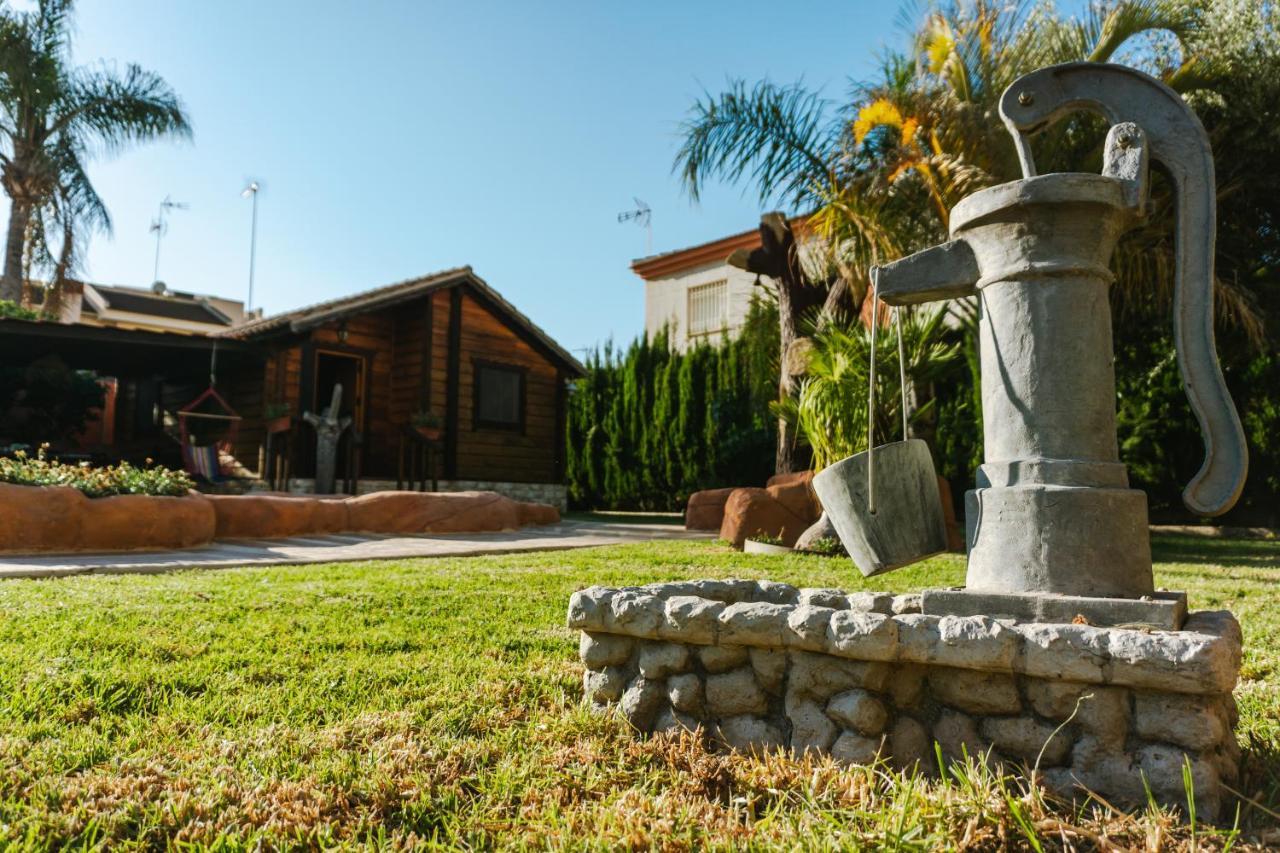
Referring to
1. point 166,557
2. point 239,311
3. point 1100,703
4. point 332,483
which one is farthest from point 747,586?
point 239,311

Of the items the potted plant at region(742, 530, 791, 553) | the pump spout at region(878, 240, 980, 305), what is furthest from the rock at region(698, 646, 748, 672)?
the potted plant at region(742, 530, 791, 553)

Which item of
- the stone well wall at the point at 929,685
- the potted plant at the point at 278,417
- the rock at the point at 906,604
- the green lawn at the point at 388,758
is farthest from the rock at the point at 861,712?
the potted plant at the point at 278,417

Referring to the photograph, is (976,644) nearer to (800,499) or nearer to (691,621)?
(691,621)

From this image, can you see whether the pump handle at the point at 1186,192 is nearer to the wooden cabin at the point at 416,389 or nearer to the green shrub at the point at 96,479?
the green shrub at the point at 96,479

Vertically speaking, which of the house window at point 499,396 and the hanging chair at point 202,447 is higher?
the house window at point 499,396

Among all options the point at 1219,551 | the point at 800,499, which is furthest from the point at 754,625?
the point at 1219,551

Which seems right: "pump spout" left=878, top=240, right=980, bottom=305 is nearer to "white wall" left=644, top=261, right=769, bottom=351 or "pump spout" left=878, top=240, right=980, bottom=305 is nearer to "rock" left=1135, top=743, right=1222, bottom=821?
"rock" left=1135, top=743, right=1222, bottom=821

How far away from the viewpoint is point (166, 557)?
6.33 meters

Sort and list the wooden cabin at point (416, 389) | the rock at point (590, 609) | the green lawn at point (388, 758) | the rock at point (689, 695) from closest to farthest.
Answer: the green lawn at point (388, 758), the rock at point (689, 695), the rock at point (590, 609), the wooden cabin at point (416, 389)

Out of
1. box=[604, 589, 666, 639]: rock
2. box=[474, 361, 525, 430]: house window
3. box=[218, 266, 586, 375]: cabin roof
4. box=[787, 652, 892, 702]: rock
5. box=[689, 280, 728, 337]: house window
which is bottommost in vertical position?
box=[787, 652, 892, 702]: rock

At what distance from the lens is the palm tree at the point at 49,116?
54.3 feet

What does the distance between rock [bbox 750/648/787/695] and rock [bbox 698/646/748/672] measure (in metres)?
0.03

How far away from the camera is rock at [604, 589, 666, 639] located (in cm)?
230

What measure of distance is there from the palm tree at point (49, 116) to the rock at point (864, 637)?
65.4 feet
